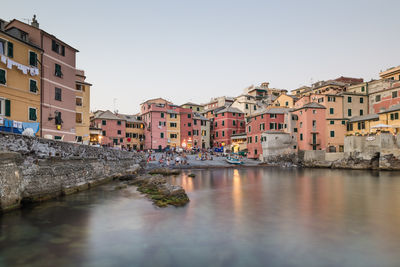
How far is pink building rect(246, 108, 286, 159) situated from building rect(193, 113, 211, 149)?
17175mm

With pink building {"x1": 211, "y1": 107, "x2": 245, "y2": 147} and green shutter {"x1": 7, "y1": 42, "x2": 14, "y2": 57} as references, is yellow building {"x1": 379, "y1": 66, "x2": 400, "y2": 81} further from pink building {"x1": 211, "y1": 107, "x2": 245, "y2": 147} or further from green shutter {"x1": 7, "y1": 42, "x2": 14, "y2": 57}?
green shutter {"x1": 7, "y1": 42, "x2": 14, "y2": 57}

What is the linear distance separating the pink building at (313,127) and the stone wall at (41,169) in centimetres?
4679

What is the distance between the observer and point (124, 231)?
13.9 metres

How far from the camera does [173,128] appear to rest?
6962cm

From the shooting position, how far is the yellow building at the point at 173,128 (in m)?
68.9

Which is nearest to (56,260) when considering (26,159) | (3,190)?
(3,190)

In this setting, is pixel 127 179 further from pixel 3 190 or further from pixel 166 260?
pixel 166 260

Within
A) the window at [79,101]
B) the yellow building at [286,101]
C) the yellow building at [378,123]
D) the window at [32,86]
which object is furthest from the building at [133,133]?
the yellow building at [378,123]

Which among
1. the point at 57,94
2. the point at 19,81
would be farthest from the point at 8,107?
the point at 57,94

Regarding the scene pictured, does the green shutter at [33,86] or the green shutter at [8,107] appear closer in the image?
the green shutter at [8,107]

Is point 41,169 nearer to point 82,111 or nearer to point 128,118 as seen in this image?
point 82,111

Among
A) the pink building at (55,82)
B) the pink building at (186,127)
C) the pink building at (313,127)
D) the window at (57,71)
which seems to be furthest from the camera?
the pink building at (186,127)

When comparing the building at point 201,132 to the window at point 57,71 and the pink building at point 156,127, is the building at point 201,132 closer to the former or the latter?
the pink building at point 156,127

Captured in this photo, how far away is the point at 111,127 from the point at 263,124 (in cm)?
3947
